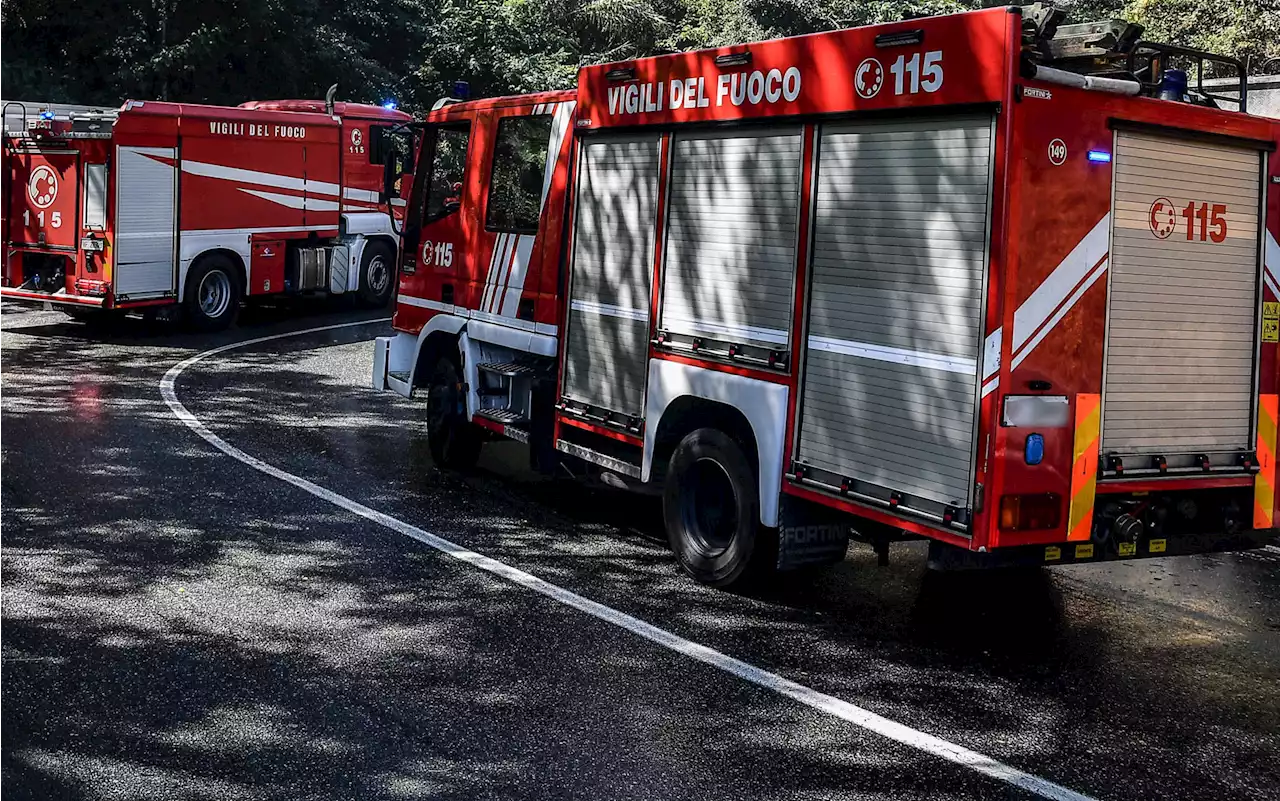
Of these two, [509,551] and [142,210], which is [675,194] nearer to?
[509,551]

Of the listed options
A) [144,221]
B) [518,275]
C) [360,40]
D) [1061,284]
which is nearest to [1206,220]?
[1061,284]

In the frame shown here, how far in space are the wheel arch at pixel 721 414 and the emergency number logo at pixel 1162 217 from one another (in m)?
1.83

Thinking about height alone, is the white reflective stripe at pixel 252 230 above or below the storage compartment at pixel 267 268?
above

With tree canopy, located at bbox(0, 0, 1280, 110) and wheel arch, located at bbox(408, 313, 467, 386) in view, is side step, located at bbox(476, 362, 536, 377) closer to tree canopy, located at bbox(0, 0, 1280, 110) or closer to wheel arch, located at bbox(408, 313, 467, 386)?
wheel arch, located at bbox(408, 313, 467, 386)

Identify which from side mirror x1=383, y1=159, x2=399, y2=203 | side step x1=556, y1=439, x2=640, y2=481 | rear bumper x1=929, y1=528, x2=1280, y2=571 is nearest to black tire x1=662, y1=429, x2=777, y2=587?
side step x1=556, y1=439, x2=640, y2=481

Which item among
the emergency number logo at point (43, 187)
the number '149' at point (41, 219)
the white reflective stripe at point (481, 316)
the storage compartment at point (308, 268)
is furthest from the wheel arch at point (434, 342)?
the storage compartment at point (308, 268)

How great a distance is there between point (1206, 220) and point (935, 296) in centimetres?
146

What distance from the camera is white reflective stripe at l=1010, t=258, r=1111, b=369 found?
19.7 ft

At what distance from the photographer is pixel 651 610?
23.7ft

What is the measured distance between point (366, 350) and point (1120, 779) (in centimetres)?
1384

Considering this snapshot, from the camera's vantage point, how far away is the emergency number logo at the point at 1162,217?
6.46 meters

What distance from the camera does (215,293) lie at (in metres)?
19.8

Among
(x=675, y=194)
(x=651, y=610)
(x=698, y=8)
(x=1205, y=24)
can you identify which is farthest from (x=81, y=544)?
(x=698, y=8)

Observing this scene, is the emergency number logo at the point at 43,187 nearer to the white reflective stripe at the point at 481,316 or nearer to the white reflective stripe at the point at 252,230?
the white reflective stripe at the point at 252,230
